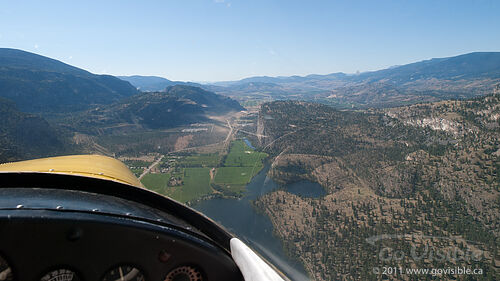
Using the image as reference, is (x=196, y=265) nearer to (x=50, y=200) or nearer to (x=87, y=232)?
(x=87, y=232)

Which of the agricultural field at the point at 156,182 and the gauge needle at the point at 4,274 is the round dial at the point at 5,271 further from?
the agricultural field at the point at 156,182

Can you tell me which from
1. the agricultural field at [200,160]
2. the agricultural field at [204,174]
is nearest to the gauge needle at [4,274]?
the agricultural field at [204,174]

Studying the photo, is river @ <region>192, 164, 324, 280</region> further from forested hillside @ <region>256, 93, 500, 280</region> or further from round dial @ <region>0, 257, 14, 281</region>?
round dial @ <region>0, 257, 14, 281</region>

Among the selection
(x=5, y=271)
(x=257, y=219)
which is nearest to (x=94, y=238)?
(x=5, y=271)

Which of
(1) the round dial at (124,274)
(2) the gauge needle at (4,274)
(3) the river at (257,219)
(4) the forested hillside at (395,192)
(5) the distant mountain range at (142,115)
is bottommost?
(3) the river at (257,219)

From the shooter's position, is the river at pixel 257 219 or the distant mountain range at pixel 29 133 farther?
the distant mountain range at pixel 29 133

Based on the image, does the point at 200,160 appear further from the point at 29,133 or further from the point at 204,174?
the point at 29,133

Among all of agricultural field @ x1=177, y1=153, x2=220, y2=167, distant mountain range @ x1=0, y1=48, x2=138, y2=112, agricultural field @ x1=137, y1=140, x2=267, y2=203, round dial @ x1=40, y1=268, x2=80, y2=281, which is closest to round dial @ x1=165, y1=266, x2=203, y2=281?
round dial @ x1=40, y1=268, x2=80, y2=281

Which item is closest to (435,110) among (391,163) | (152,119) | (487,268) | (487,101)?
(487,101)
